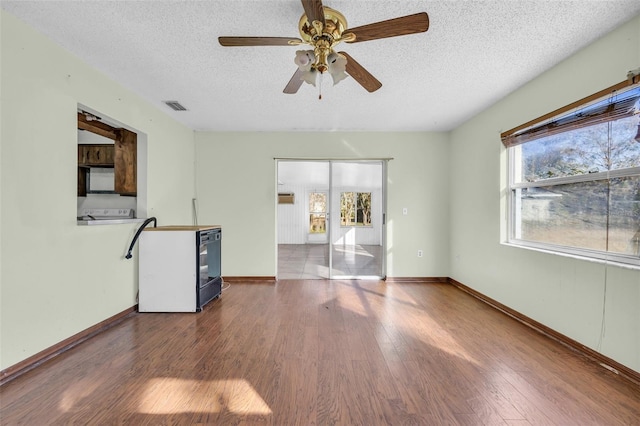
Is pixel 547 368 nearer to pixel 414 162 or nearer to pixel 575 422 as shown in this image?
pixel 575 422

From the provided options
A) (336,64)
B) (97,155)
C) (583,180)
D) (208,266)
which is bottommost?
(208,266)

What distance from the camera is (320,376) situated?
6.22 feet

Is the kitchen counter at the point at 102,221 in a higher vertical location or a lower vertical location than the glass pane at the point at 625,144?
lower

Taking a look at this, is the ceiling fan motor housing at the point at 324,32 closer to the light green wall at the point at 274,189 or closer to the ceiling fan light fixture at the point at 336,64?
the ceiling fan light fixture at the point at 336,64

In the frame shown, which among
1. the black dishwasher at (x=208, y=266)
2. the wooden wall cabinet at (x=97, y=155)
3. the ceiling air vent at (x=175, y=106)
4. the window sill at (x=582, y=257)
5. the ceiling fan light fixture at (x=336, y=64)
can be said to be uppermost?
the ceiling air vent at (x=175, y=106)

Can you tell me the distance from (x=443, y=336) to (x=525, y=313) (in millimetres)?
1018

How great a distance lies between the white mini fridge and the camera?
10.1 ft

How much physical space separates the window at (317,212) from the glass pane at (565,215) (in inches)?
240

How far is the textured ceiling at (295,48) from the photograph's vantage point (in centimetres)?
178

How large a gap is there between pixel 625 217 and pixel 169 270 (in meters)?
4.04

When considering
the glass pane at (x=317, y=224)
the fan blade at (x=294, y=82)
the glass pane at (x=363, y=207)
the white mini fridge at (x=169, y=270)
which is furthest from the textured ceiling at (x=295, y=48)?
the glass pane at (x=317, y=224)

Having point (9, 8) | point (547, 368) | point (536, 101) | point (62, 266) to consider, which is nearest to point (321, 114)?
point (536, 101)

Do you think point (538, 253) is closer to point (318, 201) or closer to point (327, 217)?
point (327, 217)

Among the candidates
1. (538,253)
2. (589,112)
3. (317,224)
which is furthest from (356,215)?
(589,112)
